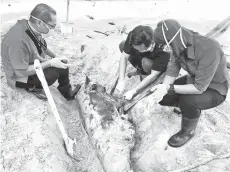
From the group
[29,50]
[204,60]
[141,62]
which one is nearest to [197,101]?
[204,60]

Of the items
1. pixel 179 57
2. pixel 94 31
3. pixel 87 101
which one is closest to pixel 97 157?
pixel 87 101

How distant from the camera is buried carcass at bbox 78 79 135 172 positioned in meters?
2.48

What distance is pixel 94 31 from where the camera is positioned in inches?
191

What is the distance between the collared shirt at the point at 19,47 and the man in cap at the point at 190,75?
1.27m

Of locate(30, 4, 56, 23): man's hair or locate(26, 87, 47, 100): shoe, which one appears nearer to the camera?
locate(30, 4, 56, 23): man's hair

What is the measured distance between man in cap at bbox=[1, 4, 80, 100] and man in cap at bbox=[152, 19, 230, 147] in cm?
110

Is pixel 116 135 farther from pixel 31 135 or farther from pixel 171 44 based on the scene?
pixel 171 44

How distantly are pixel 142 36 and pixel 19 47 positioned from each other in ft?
3.86

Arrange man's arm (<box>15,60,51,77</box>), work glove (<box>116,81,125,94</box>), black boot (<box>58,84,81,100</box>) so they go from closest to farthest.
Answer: man's arm (<box>15,60,51,77</box>), work glove (<box>116,81,125,94</box>), black boot (<box>58,84,81,100</box>)

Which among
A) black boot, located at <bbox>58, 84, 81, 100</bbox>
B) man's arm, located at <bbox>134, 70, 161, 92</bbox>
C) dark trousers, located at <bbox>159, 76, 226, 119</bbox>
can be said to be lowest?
black boot, located at <bbox>58, 84, 81, 100</bbox>

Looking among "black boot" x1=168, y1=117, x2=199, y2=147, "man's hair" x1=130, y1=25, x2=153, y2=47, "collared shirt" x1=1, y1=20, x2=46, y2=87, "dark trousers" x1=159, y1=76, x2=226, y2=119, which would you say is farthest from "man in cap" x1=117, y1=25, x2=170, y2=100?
"collared shirt" x1=1, y1=20, x2=46, y2=87

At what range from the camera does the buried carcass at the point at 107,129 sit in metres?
2.48

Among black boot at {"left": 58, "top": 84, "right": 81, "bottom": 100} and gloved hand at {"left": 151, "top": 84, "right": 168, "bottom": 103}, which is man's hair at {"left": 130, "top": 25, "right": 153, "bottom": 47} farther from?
black boot at {"left": 58, "top": 84, "right": 81, "bottom": 100}

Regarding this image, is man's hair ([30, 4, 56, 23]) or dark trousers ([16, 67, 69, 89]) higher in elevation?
man's hair ([30, 4, 56, 23])
